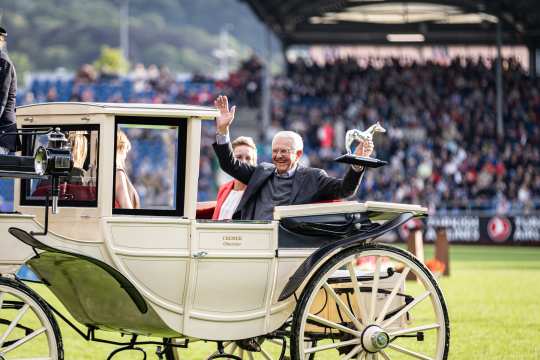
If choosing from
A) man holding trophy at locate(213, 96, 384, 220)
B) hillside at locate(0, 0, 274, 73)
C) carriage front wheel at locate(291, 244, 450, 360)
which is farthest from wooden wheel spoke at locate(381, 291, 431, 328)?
hillside at locate(0, 0, 274, 73)

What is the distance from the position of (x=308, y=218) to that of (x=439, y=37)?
38151 millimetres

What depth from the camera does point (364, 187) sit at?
1432 inches

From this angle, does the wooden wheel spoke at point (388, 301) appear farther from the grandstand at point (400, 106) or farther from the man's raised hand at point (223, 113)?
the grandstand at point (400, 106)

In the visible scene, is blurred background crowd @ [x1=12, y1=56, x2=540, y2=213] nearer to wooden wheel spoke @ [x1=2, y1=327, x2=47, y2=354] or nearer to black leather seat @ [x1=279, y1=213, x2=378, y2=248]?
black leather seat @ [x1=279, y1=213, x2=378, y2=248]

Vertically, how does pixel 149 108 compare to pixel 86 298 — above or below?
above

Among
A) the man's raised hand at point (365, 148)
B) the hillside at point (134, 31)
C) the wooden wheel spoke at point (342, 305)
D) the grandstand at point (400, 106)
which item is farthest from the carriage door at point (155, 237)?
the hillside at point (134, 31)

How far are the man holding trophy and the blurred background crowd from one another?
2557 cm

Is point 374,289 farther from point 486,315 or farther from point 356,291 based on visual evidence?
point 486,315

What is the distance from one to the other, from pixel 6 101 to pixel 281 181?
200 centimetres

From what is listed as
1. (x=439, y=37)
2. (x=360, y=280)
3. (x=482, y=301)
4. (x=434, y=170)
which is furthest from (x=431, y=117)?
(x=360, y=280)

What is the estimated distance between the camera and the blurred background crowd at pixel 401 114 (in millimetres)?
35344

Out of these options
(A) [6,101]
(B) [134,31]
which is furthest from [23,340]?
(B) [134,31]

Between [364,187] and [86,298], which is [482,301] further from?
[364,187]

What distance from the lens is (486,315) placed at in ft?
45.4
